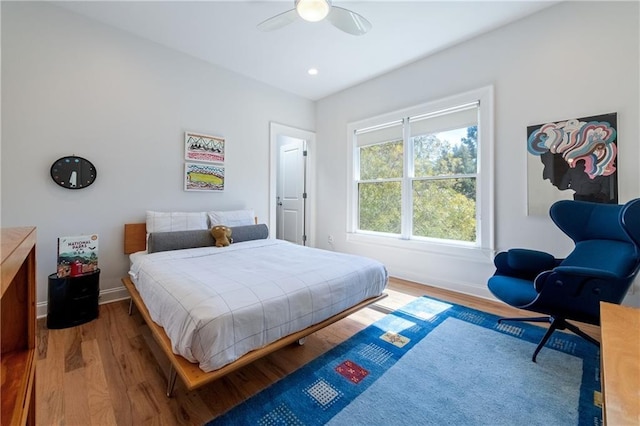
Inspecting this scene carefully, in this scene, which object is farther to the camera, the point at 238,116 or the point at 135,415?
the point at 238,116

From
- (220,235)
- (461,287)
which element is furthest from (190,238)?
(461,287)

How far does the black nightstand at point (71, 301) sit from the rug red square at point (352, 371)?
89.3 inches

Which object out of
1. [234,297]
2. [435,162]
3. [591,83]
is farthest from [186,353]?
[591,83]

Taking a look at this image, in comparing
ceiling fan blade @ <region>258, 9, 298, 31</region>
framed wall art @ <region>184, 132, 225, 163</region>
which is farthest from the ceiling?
framed wall art @ <region>184, 132, 225, 163</region>

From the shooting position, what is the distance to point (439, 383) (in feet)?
5.28

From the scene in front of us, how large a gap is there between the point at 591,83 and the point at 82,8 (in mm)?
4708

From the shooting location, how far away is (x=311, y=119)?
4770 millimetres

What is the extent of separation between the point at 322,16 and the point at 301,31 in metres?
0.84

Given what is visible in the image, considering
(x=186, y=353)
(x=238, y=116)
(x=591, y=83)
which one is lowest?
(x=186, y=353)

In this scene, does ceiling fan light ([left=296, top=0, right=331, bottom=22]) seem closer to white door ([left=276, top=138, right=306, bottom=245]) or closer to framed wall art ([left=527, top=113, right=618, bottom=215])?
framed wall art ([left=527, top=113, right=618, bottom=215])

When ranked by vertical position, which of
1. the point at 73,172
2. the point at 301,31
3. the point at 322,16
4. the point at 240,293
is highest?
the point at 301,31

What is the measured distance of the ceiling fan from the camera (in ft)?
6.58

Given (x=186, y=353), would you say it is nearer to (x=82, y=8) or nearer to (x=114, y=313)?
(x=114, y=313)

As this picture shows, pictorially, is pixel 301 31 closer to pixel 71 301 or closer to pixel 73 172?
pixel 73 172
